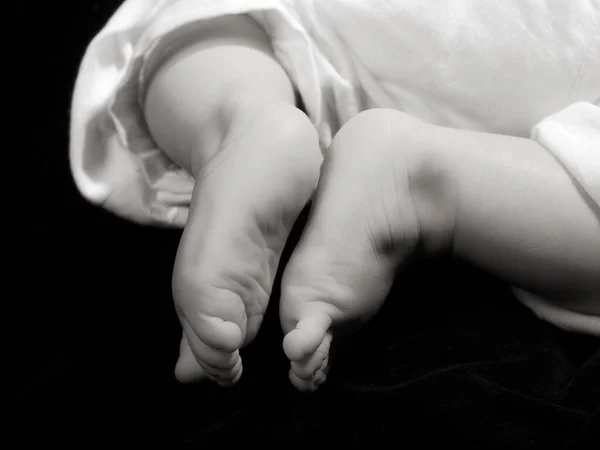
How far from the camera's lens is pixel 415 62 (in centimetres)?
60

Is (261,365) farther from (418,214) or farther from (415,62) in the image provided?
(415,62)

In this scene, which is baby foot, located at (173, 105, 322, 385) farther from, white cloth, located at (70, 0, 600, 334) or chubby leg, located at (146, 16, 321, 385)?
white cloth, located at (70, 0, 600, 334)

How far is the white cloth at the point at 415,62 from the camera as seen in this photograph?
57cm

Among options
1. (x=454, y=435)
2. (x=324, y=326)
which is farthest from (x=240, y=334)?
(x=454, y=435)

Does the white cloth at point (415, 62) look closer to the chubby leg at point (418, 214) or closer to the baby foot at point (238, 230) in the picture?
the chubby leg at point (418, 214)

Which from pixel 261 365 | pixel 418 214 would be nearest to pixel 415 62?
pixel 418 214

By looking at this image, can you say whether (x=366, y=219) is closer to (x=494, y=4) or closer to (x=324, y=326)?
(x=324, y=326)

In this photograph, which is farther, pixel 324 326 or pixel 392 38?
Result: pixel 392 38

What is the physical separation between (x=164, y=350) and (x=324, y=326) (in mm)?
206

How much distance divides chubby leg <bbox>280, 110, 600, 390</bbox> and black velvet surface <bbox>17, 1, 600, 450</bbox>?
0.05 m

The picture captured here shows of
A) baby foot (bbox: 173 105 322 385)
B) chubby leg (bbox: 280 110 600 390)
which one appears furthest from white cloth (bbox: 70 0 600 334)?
baby foot (bbox: 173 105 322 385)

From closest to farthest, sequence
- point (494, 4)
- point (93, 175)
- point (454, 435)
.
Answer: point (454, 435)
point (494, 4)
point (93, 175)

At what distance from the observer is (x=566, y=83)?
1.90 feet

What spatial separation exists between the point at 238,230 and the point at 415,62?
0.25 m
